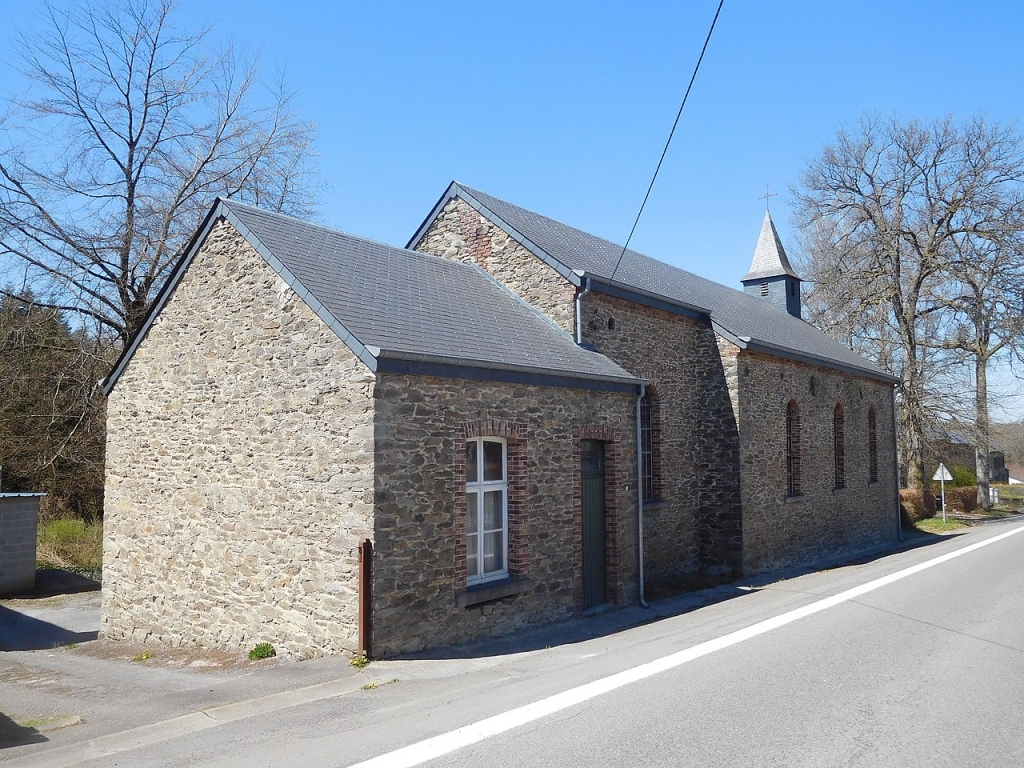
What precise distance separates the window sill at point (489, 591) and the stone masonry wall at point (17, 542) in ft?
35.6

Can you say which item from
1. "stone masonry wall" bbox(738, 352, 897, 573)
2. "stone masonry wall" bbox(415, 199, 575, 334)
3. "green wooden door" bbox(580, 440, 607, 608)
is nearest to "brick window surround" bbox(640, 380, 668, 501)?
"stone masonry wall" bbox(738, 352, 897, 573)

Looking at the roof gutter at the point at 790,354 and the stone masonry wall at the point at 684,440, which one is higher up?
the roof gutter at the point at 790,354

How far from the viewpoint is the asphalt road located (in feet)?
16.0

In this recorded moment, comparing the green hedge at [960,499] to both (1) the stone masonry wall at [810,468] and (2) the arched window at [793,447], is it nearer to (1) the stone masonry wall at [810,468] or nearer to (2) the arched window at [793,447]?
(1) the stone masonry wall at [810,468]

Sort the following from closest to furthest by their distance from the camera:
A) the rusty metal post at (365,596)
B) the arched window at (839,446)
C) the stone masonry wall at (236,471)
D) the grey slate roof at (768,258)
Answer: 1. the rusty metal post at (365,596)
2. the stone masonry wall at (236,471)
3. the arched window at (839,446)
4. the grey slate roof at (768,258)

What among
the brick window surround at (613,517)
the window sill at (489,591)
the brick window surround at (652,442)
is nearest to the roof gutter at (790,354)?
the brick window surround at (652,442)

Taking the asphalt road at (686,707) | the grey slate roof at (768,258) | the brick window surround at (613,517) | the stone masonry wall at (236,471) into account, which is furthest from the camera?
the grey slate roof at (768,258)

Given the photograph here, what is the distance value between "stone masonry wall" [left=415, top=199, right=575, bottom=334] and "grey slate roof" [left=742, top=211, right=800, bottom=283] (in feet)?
51.8

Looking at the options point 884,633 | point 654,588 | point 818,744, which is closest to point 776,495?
point 654,588

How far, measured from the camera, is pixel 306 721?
5.92 m

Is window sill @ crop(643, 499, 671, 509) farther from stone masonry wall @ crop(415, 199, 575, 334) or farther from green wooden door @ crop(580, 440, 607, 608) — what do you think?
stone masonry wall @ crop(415, 199, 575, 334)

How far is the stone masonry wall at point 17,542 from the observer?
50.0 feet

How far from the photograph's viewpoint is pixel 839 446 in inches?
822

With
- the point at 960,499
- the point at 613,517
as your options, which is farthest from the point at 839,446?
the point at 960,499
